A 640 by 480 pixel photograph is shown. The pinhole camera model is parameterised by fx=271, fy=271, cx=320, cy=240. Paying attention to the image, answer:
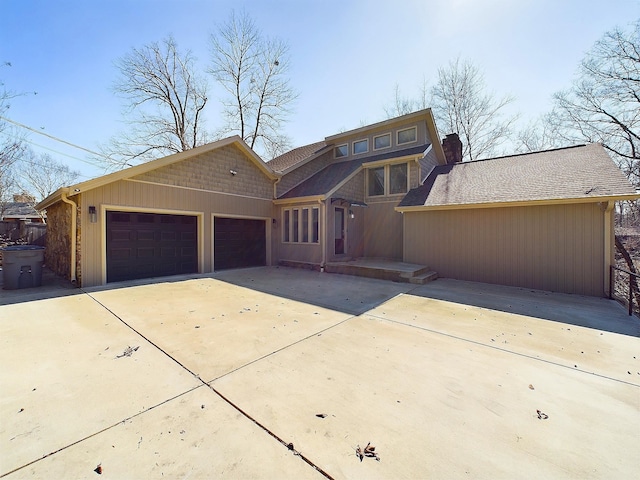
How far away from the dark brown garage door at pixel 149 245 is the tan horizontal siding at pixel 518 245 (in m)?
7.89

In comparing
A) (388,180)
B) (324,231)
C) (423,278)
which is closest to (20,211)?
(324,231)

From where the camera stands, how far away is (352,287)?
24.5 ft

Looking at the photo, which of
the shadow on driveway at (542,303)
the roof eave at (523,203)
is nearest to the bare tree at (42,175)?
the roof eave at (523,203)

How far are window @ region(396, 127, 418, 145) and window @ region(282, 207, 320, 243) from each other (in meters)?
5.19

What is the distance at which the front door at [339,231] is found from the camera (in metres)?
11.1

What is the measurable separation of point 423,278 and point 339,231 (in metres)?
4.16

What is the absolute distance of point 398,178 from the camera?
11.6 m

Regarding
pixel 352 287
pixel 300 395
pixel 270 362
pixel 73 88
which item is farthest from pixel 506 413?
pixel 73 88

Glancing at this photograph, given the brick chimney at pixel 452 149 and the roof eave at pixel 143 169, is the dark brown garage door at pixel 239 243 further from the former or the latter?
the brick chimney at pixel 452 149

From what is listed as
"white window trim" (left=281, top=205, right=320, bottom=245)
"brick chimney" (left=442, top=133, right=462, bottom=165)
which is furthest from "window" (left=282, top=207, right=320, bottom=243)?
"brick chimney" (left=442, top=133, right=462, bottom=165)

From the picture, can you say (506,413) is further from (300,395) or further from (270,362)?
(270,362)

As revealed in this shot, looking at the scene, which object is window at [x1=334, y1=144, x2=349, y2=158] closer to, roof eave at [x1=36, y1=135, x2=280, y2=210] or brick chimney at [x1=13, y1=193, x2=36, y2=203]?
roof eave at [x1=36, y1=135, x2=280, y2=210]

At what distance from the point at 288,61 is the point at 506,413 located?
22431 mm

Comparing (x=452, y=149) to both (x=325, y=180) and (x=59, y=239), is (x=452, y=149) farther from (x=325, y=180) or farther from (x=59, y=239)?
(x=59, y=239)
